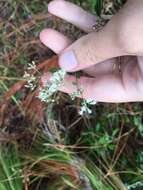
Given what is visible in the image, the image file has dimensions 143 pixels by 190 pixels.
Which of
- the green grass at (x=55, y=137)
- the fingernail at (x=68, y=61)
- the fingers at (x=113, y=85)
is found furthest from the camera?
the green grass at (x=55, y=137)

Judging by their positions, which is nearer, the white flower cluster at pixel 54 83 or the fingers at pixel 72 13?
the white flower cluster at pixel 54 83

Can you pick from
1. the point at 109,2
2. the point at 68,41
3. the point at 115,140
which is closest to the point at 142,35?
the point at 68,41

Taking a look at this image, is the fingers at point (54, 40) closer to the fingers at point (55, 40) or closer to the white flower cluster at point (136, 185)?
the fingers at point (55, 40)

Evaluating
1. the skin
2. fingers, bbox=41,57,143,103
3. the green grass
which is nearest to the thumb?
the skin

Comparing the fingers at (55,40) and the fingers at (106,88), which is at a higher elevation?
the fingers at (55,40)

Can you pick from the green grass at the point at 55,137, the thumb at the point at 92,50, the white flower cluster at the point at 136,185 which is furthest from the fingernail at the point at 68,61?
the white flower cluster at the point at 136,185

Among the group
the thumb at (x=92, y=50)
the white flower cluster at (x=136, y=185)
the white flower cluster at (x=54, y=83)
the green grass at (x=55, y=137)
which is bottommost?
the white flower cluster at (x=136, y=185)

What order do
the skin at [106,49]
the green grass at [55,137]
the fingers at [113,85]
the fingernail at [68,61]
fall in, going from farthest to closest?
the green grass at [55,137], the fingers at [113,85], the fingernail at [68,61], the skin at [106,49]

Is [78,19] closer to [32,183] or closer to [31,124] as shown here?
[31,124]

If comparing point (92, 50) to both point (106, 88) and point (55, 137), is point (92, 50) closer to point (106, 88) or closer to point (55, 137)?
point (106, 88)
